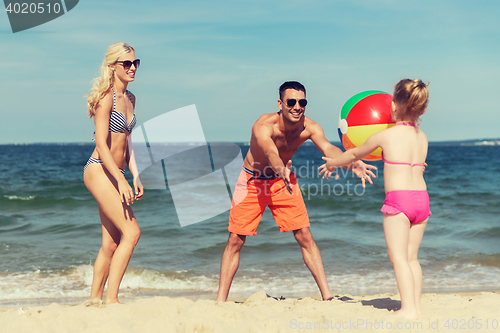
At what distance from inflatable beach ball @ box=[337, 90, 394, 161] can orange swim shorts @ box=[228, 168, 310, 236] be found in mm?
728

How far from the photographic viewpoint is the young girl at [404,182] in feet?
10.4

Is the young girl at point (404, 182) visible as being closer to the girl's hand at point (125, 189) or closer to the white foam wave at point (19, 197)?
the girl's hand at point (125, 189)

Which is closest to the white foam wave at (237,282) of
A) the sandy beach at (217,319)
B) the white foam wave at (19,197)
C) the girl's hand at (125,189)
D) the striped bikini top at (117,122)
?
the sandy beach at (217,319)

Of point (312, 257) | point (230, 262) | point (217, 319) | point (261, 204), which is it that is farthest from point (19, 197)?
point (217, 319)

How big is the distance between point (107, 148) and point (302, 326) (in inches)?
81.9

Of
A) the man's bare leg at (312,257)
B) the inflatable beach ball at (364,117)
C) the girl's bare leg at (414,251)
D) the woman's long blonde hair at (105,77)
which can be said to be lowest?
the man's bare leg at (312,257)

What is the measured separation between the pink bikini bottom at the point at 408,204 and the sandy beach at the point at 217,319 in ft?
2.69

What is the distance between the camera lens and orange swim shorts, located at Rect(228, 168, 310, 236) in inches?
169

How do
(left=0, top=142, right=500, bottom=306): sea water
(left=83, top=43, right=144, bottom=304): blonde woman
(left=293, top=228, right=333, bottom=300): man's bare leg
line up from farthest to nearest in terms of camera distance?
(left=0, top=142, right=500, bottom=306): sea water
(left=293, top=228, right=333, bottom=300): man's bare leg
(left=83, top=43, right=144, bottom=304): blonde woman

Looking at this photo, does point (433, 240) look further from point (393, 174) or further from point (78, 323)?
point (78, 323)

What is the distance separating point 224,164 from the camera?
146 ft

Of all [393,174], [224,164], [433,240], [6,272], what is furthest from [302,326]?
[224,164]

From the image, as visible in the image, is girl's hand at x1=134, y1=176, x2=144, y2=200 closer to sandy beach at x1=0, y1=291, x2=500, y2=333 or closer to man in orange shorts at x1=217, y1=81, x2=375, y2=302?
sandy beach at x1=0, y1=291, x2=500, y2=333

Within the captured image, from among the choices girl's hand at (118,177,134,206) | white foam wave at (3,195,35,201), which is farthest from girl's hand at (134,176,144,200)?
white foam wave at (3,195,35,201)
